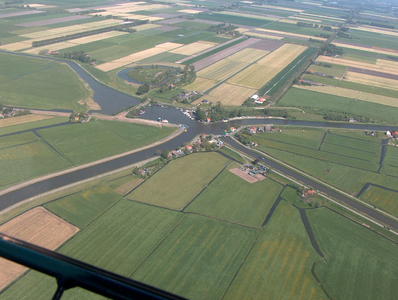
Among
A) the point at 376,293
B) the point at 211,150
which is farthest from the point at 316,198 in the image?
the point at 211,150

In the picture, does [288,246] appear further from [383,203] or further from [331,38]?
[331,38]

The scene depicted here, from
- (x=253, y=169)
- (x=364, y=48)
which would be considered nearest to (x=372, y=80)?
(x=364, y=48)

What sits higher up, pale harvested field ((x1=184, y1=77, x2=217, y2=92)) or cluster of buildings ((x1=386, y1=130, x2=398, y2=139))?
pale harvested field ((x1=184, y1=77, x2=217, y2=92))

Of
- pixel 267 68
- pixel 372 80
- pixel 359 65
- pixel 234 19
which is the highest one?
pixel 234 19

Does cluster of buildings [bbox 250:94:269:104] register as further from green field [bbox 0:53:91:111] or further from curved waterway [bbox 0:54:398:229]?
green field [bbox 0:53:91:111]

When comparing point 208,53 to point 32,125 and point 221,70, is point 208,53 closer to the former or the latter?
point 221,70

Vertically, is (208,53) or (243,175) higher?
(208,53)

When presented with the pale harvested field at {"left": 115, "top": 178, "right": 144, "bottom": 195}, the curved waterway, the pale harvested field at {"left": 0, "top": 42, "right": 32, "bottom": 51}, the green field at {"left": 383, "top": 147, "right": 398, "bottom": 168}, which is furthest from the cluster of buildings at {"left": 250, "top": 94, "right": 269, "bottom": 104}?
the pale harvested field at {"left": 0, "top": 42, "right": 32, "bottom": 51}
